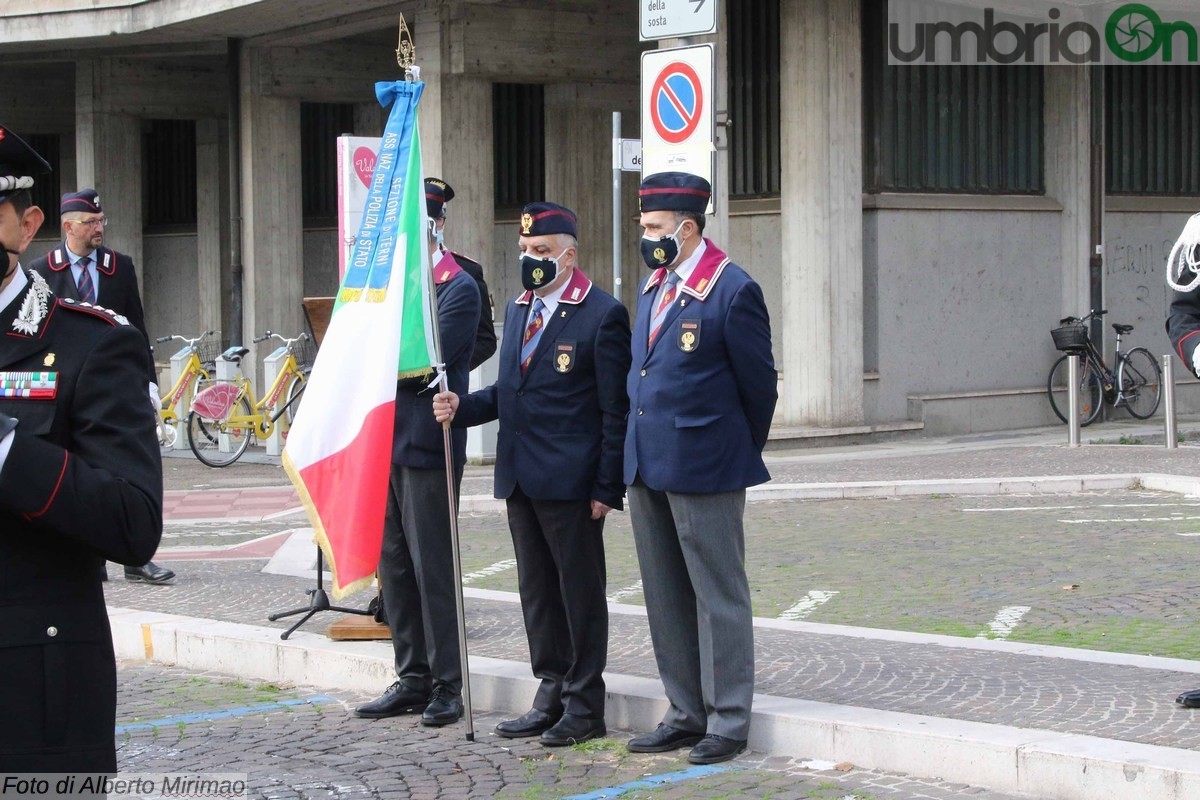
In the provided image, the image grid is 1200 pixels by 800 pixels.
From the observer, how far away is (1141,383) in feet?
66.1

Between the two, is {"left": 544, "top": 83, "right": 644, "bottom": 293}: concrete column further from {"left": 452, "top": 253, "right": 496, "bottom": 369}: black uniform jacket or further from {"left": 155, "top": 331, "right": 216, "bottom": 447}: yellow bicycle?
{"left": 452, "top": 253, "right": 496, "bottom": 369}: black uniform jacket

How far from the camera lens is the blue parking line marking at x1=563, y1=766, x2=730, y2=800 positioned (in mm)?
5523

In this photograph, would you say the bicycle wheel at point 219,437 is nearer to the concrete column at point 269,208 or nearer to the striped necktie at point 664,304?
the concrete column at point 269,208

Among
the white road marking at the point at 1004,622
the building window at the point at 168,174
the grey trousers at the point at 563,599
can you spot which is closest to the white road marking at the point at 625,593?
the white road marking at the point at 1004,622

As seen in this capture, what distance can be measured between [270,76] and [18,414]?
20.5 metres

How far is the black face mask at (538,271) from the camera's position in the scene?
20.9 feet

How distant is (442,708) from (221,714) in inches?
39.8

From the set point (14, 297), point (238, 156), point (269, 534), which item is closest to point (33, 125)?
point (238, 156)

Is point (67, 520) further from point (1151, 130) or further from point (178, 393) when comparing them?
point (1151, 130)

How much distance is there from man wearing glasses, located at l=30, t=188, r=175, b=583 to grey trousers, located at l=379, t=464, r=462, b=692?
9.51ft

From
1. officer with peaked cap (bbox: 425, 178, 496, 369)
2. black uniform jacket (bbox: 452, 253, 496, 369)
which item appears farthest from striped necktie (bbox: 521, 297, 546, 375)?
black uniform jacket (bbox: 452, 253, 496, 369)

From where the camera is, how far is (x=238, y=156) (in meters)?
23.4

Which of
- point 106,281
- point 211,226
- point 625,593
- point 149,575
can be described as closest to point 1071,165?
point 625,593

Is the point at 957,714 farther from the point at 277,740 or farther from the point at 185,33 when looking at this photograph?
the point at 185,33
